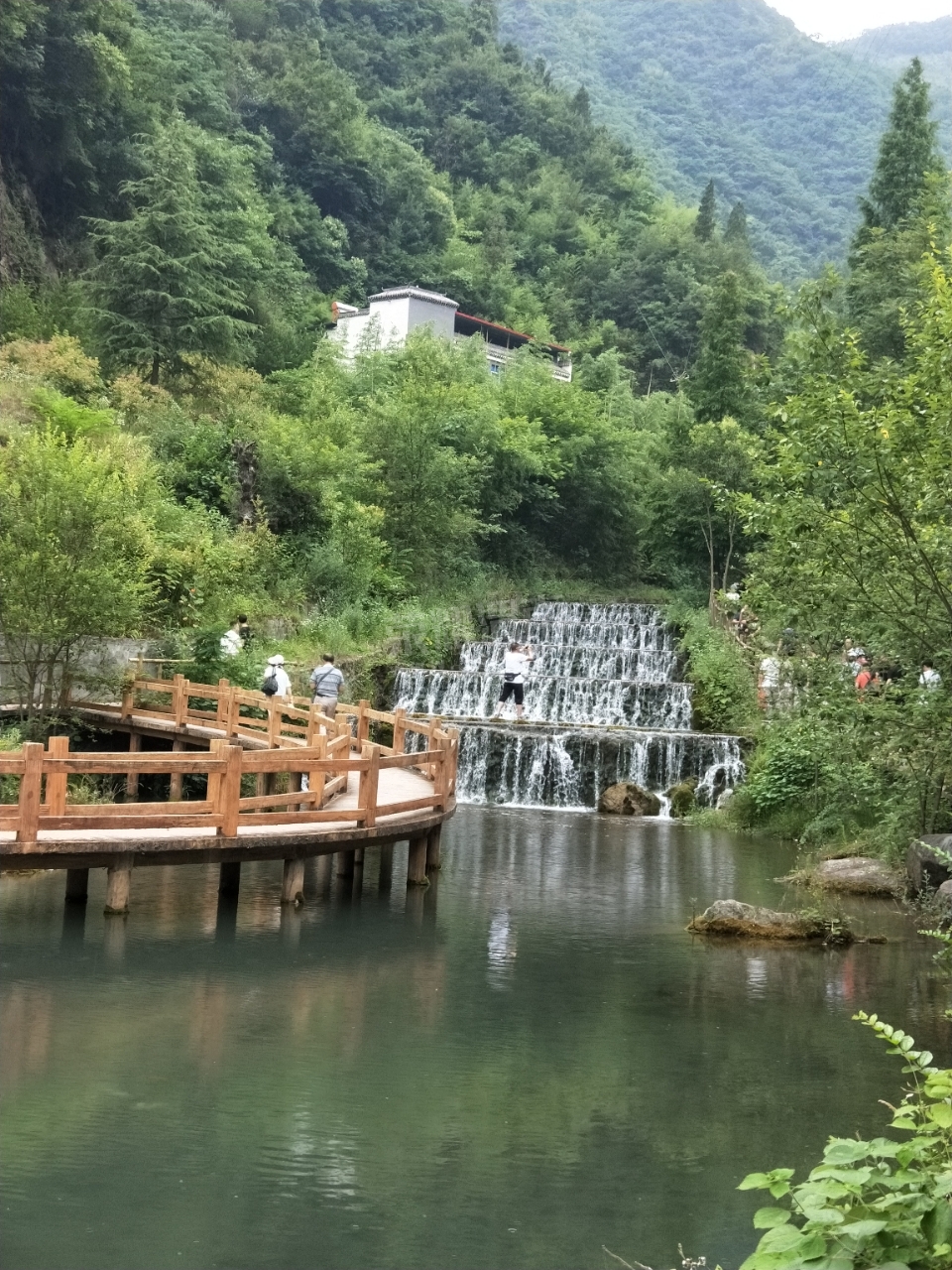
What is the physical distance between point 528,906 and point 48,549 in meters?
9.75

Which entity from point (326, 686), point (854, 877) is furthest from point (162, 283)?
point (854, 877)

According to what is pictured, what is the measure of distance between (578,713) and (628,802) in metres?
4.82

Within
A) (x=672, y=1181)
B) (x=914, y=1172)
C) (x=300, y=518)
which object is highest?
(x=300, y=518)

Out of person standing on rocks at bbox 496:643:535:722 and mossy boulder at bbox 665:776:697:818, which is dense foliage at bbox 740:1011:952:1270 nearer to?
mossy boulder at bbox 665:776:697:818

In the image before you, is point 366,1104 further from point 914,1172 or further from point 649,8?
point 649,8

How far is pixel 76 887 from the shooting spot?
1316cm

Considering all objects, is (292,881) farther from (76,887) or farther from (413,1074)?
(413,1074)

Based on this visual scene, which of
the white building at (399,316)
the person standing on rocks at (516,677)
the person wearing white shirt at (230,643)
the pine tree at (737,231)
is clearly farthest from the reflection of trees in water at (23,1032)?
the pine tree at (737,231)

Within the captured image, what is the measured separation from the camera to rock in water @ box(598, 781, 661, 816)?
2359 centimetres

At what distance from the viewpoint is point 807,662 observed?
15617mm

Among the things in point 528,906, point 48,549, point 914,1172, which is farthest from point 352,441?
point 914,1172

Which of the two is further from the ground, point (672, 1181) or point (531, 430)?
point (531, 430)

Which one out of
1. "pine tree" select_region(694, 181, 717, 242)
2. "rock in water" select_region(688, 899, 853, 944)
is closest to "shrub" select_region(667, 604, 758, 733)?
"rock in water" select_region(688, 899, 853, 944)

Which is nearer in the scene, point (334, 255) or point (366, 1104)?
point (366, 1104)
